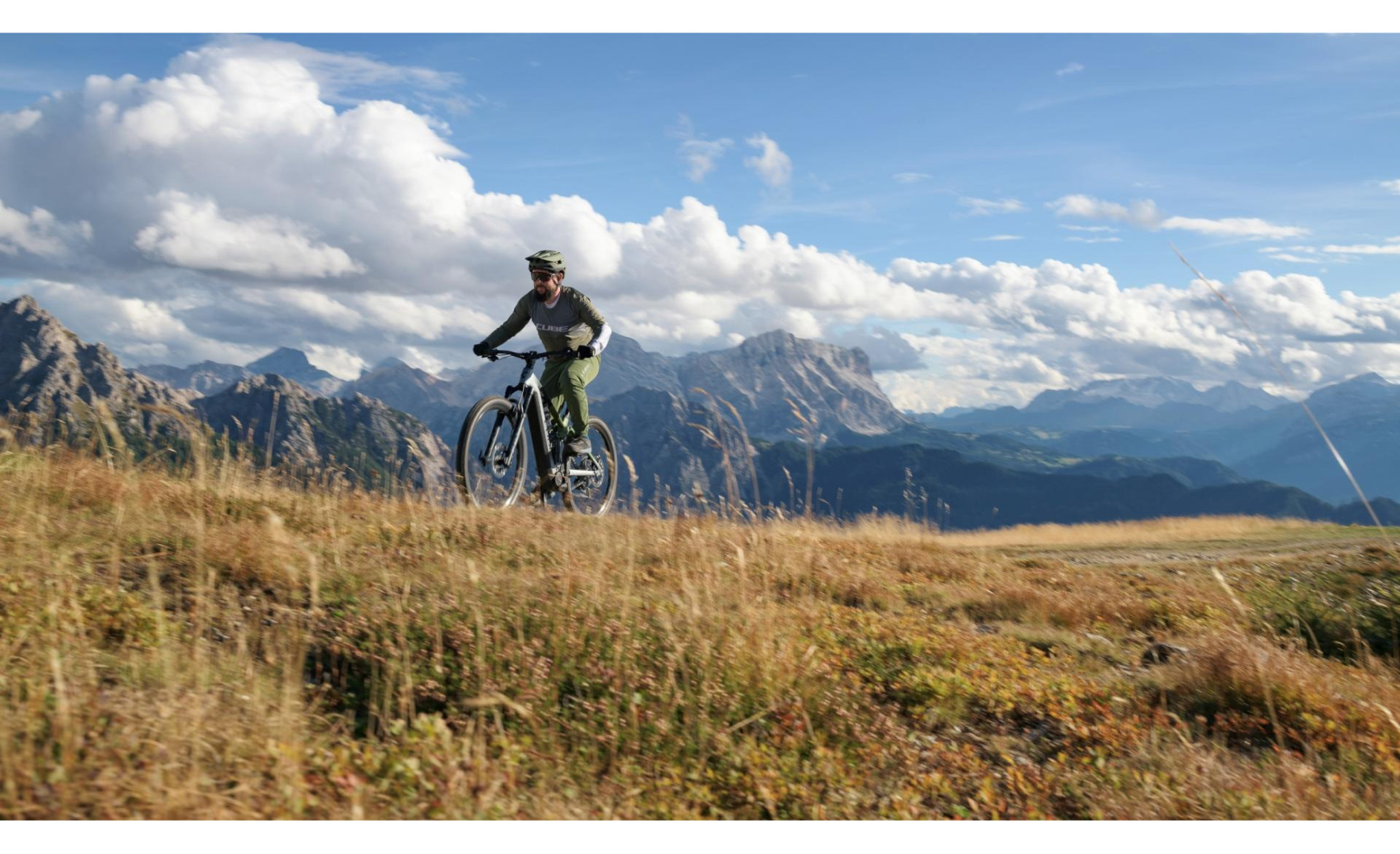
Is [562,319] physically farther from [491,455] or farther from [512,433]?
[491,455]

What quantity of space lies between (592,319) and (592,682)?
6.90 metres

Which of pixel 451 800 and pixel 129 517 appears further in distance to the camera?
pixel 129 517

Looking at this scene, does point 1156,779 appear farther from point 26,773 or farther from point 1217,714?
point 26,773

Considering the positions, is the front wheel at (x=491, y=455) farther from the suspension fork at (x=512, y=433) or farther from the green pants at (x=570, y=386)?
the green pants at (x=570, y=386)

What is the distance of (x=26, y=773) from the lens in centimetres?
309

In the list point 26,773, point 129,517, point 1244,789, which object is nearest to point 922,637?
point 1244,789

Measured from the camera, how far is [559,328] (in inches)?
441

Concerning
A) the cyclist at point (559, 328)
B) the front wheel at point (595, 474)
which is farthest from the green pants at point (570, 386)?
the front wheel at point (595, 474)

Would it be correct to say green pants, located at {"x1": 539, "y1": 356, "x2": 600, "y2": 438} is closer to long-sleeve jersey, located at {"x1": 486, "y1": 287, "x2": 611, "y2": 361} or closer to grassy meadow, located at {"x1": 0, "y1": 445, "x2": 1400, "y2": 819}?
long-sleeve jersey, located at {"x1": 486, "y1": 287, "x2": 611, "y2": 361}

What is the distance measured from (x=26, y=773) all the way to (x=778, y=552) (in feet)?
22.6

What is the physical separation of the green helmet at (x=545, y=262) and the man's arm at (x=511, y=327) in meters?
0.50

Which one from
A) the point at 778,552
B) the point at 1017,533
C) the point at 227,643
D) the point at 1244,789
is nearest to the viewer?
the point at 1244,789

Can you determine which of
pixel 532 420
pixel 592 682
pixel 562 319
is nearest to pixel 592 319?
pixel 562 319

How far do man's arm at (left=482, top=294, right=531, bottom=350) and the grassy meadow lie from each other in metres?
2.87
